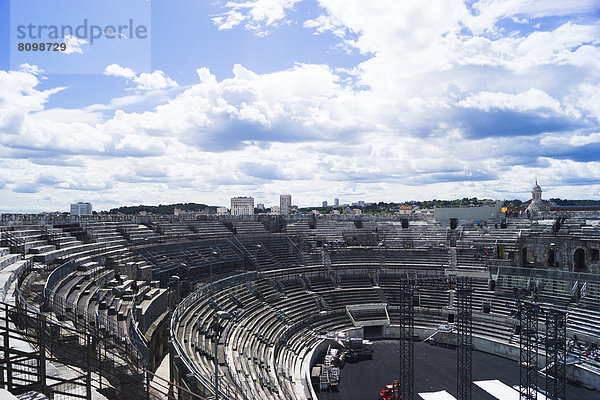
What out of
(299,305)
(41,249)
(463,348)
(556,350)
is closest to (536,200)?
(299,305)

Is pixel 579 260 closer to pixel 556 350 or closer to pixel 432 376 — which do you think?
pixel 432 376

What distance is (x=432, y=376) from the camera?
30.2 meters

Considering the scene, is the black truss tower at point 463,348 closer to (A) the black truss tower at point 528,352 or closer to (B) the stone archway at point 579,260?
(A) the black truss tower at point 528,352

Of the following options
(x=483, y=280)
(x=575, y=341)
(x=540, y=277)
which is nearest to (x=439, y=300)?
(x=483, y=280)

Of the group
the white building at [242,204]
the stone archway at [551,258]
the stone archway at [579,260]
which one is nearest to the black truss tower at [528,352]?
the stone archway at [579,260]

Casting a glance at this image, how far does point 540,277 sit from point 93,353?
38.6 m

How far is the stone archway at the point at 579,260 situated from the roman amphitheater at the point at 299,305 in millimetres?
154

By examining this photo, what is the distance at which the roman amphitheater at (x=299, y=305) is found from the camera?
18.0 m

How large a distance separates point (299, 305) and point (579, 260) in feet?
96.9

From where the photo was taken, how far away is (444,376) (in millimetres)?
30094

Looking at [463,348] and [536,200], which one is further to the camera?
[536,200]

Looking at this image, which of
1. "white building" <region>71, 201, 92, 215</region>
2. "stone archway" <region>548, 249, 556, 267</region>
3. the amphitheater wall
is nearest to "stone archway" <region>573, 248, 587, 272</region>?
the amphitheater wall

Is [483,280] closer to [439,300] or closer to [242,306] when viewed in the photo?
[439,300]

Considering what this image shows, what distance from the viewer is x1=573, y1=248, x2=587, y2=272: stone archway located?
142ft
